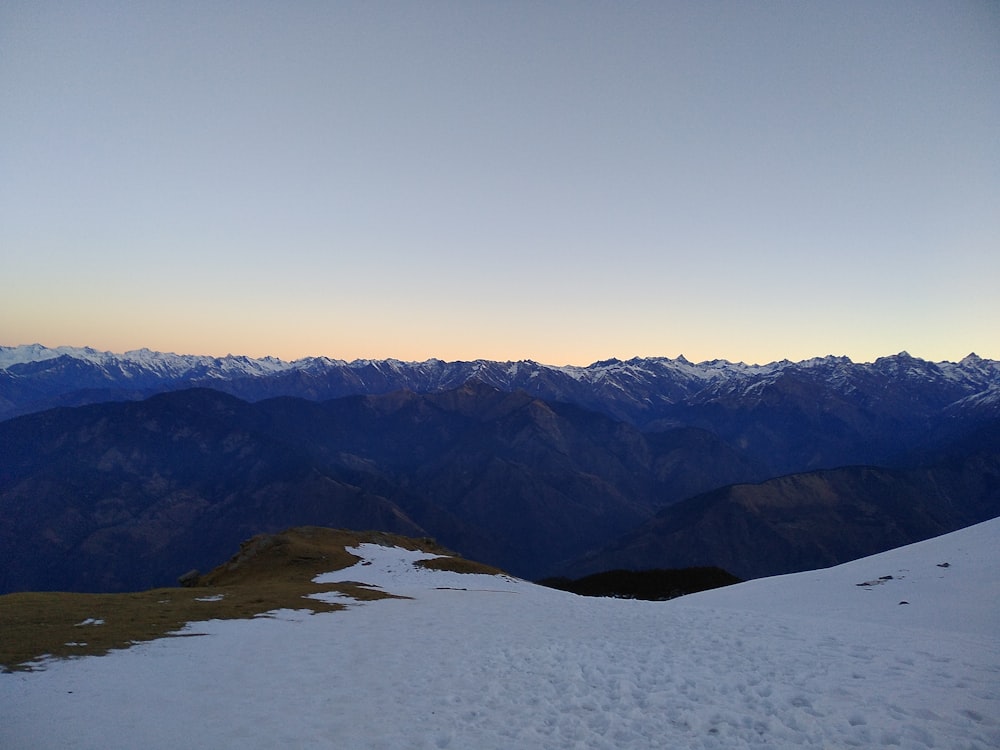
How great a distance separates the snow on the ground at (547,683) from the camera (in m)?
10.3

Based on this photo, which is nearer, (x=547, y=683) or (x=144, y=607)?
(x=547, y=683)

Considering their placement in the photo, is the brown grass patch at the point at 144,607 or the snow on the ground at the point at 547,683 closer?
the snow on the ground at the point at 547,683

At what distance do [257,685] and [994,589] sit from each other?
25.4 metres

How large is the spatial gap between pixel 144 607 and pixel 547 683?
18.9 m

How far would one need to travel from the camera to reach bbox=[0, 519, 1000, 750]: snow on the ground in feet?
33.9

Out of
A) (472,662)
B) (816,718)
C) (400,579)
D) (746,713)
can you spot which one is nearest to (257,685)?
(472,662)

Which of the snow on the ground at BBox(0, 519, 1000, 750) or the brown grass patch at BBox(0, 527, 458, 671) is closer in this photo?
the snow on the ground at BBox(0, 519, 1000, 750)

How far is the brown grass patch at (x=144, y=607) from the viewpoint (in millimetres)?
15680

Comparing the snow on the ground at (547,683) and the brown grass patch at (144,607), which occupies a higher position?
the snow on the ground at (547,683)

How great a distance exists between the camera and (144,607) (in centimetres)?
2289

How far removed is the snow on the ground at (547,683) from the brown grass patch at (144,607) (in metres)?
1.49

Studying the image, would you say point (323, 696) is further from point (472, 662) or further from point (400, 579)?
point (400, 579)

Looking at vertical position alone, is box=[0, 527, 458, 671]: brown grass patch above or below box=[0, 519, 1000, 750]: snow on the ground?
below

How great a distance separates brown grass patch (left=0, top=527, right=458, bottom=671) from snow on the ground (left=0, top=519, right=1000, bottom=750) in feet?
4.88
